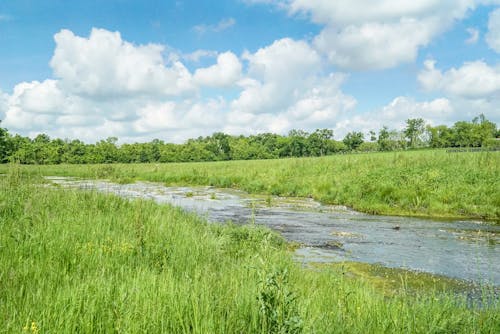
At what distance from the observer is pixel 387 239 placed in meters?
13.0

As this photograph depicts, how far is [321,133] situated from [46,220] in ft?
523

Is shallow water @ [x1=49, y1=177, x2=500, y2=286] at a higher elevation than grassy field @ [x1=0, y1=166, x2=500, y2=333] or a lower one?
lower

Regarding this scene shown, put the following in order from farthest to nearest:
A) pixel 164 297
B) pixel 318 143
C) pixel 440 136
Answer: pixel 318 143
pixel 440 136
pixel 164 297

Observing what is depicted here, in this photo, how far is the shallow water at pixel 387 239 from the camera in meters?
9.69

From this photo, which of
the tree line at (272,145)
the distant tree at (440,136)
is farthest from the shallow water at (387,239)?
the distant tree at (440,136)

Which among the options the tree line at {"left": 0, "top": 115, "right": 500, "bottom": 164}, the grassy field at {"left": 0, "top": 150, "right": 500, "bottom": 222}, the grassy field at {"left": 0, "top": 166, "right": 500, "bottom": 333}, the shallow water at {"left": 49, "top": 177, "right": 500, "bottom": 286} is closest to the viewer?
the grassy field at {"left": 0, "top": 166, "right": 500, "bottom": 333}

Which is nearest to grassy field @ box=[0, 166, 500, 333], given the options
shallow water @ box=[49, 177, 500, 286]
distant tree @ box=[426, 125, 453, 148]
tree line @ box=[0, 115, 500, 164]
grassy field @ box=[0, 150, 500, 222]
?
shallow water @ box=[49, 177, 500, 286]

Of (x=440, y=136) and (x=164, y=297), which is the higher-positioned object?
(x=440, y=136)

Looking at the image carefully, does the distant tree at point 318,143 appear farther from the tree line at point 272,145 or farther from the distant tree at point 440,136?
the distant tree at point 440,136

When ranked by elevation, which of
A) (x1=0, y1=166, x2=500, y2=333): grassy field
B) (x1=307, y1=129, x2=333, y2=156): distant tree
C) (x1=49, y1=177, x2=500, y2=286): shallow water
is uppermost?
(x1=307, y1=129, x2=333, y2=156): distant tree

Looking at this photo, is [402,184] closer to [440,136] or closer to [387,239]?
[387,239]

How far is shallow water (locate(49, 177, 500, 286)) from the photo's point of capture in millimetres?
9688

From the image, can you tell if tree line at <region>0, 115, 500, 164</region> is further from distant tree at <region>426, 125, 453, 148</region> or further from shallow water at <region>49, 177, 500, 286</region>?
shallow water at <region>49, 177, 500, 286</region>

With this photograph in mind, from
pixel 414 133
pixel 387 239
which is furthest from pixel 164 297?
pixel 414 133
